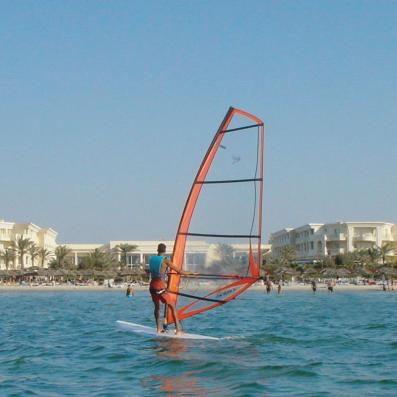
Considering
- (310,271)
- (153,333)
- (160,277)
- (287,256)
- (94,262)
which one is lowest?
(153,333)

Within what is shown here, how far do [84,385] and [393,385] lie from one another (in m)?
3.82

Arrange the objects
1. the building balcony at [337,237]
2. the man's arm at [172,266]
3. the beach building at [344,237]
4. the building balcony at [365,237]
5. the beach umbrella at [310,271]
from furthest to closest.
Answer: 1. the building balcony at [337,237]
2. the beach building at [344,237]
3. the building balcony at [365,237]
4. the beach umbrella at [310,271]
5. the man's arm at [172,266]

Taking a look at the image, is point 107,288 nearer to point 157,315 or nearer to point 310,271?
point 310,271

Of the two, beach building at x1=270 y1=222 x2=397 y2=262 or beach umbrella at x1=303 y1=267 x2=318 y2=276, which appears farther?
beach building at x1=270 y1=222 x2=397 y2=262

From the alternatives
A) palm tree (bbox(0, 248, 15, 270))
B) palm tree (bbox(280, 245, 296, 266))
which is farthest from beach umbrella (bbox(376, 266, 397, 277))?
palm tree (bbox(0, 248, 15, 270))

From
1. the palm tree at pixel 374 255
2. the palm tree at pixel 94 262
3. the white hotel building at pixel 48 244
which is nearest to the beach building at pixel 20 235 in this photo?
the white hotel building at pixel 48 244

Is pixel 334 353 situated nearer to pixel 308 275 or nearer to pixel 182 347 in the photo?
pixel 182 347

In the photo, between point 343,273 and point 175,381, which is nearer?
point 175,381

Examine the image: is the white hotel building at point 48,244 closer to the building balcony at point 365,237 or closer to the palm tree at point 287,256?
the palm tree at point 287,256

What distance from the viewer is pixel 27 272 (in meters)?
86.5

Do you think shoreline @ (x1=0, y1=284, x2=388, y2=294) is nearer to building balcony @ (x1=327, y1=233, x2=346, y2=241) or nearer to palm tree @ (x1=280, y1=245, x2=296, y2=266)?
palm tree @ (x1=280, y1=245, x2=296, y2=266)

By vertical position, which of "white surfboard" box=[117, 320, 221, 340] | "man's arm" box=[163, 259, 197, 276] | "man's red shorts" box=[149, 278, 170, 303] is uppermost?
"man's arm" box=[163, 259, 197, 276]

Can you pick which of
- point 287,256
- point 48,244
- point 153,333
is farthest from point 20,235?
point 153,333

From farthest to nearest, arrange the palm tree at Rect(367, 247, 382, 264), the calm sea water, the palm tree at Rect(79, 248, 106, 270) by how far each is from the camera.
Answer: the palm tree at Rect(367, 247, 382, 264)
the palm tree at Rect(79, 248, 106, 270)
the calm sea water
